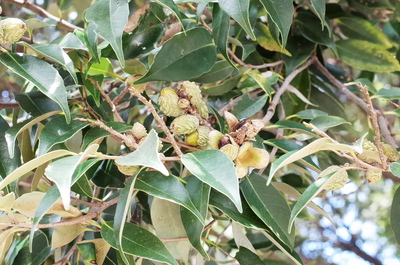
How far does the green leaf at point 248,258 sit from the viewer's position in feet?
2.08

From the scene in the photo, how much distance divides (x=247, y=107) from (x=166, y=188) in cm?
31

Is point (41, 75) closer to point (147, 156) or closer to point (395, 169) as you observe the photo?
point (147, 156)

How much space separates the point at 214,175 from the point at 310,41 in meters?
0.58

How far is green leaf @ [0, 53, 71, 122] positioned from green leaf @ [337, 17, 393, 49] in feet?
2.27

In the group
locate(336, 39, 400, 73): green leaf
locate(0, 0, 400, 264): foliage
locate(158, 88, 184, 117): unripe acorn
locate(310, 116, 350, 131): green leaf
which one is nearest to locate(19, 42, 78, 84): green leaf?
locate(0, 0, 400, 264): foliage

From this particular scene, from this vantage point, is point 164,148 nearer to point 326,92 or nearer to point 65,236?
point 65,236

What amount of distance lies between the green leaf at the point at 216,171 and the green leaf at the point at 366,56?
59cm

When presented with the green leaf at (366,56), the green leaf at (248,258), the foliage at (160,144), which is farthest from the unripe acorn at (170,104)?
the green leaf at (366,56)

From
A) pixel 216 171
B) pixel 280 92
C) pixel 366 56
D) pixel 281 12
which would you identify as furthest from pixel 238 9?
pixel 366 56

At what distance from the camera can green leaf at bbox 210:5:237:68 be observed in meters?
0.63

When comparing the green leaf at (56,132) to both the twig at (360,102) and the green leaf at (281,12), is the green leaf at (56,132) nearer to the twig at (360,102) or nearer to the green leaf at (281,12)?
the green leaf at (281,12)

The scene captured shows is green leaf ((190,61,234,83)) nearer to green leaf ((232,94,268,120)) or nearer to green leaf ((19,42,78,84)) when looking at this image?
green leaf ((232,94,268,120))

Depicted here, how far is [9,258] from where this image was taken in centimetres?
75

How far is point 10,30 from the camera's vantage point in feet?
1.84
